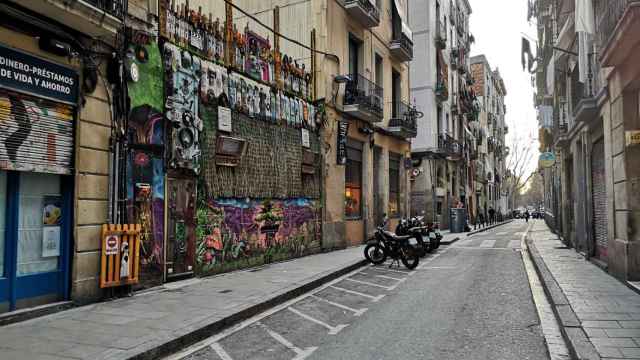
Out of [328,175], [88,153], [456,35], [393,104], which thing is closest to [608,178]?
[328,175]

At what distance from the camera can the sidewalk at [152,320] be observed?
5246 mm

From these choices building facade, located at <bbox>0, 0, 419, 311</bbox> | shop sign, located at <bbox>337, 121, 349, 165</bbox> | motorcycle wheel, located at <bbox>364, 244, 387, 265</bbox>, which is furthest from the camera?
shop sign, located at <bbox>337, 121, 349, 165</bbox>

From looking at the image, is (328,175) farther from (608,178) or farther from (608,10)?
(608,10)

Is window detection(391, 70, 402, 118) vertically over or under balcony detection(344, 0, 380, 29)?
under

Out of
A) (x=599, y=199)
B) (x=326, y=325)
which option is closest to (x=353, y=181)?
(x=599, y=199)

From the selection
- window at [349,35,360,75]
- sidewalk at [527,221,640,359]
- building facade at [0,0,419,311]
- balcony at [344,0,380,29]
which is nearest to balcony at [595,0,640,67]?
sidewalk at [527,221,640,359]

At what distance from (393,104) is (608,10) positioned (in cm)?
1419

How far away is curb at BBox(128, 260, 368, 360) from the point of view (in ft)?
17.6

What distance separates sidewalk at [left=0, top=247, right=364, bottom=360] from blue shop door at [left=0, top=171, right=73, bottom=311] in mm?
481

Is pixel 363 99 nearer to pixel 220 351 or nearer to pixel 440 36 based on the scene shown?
pixel 220 351

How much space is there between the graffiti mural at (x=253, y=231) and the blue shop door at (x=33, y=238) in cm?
313

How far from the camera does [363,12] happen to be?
1836cm

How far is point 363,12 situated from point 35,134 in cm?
1389

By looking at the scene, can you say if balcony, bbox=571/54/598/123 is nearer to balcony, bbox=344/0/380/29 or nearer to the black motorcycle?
the black motorcycle
